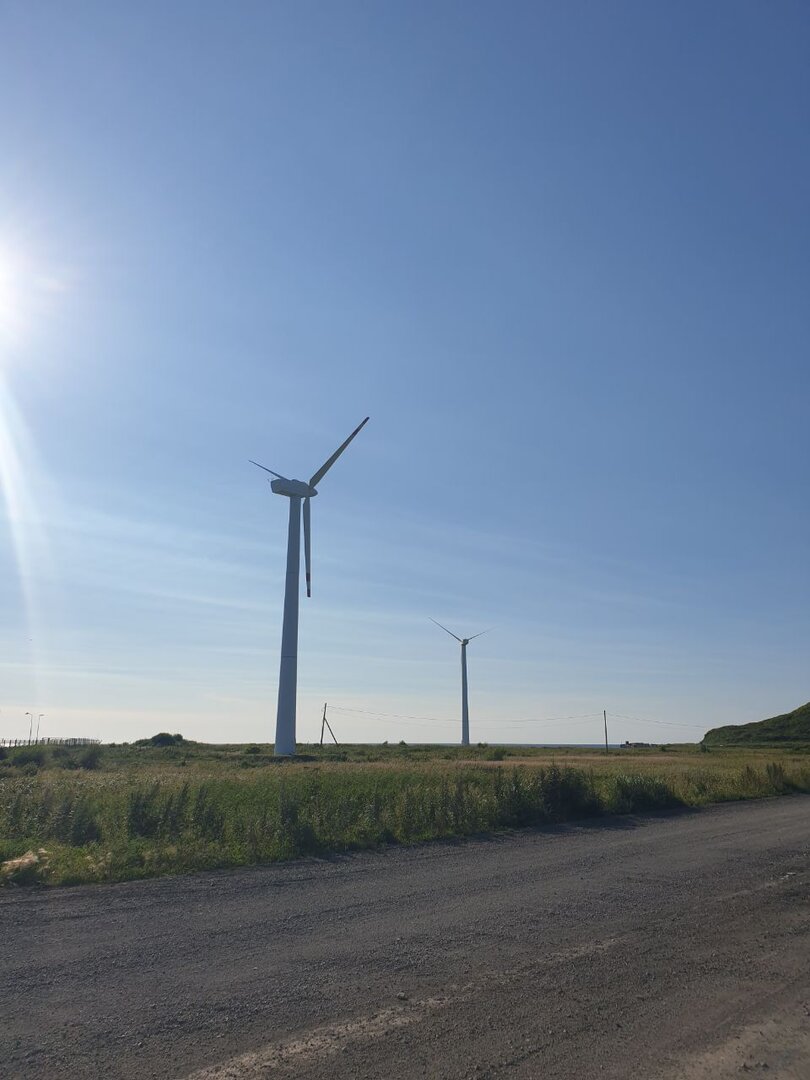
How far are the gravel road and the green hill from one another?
3603 inches

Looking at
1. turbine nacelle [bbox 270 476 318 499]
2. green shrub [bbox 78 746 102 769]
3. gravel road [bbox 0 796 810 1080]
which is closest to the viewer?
gravel road [bbox 0 796 810 1080]

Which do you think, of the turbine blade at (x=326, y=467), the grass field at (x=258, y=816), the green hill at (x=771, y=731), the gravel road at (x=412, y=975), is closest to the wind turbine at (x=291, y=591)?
the turbine blade at (x=326, y=467)

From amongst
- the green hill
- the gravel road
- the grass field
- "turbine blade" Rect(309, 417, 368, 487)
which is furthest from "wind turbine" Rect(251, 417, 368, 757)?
the green hill

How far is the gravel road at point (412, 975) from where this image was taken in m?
6.27

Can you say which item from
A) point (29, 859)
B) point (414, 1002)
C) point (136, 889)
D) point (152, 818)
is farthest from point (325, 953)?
point (152, 818)

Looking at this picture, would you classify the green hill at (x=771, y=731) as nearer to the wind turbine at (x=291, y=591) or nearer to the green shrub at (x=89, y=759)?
the wind turbine at (x=291, y=591)

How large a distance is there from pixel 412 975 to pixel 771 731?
353 feet

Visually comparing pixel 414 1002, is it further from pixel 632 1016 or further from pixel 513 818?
pixel 513 818

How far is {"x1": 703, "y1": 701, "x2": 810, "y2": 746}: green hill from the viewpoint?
9806 centimetres

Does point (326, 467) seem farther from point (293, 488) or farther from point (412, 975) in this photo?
point (412, 975)

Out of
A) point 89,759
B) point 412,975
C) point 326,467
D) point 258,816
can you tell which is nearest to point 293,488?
point 326,467

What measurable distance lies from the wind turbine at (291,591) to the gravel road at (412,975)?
154 feet

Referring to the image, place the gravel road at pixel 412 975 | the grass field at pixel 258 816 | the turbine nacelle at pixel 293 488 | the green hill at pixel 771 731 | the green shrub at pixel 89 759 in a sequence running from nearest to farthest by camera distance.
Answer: the gravel road at pixel 412 975
the grass field at pixel 258 816
the green shrub at pixel 89 759
the turbine nacelle at pixel 293 488
the green hill at pixel 771 731

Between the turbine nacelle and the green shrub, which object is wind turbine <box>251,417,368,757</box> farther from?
the green shrub
